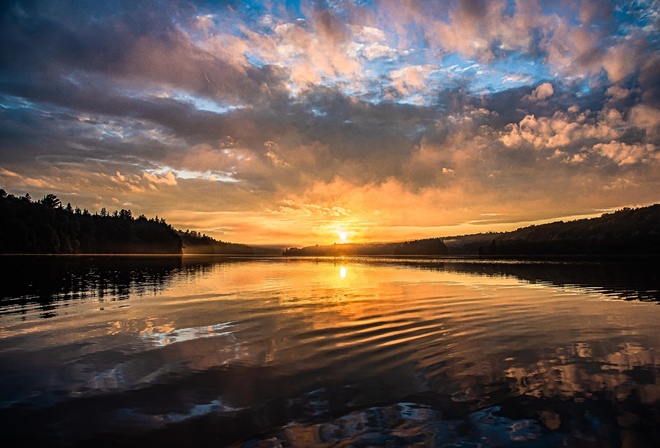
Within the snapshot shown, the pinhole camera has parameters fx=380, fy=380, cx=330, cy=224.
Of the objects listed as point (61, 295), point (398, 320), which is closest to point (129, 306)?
point (61, 295)

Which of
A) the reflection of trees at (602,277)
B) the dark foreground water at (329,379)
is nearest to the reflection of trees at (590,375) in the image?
the dark foreground water at (329,379)

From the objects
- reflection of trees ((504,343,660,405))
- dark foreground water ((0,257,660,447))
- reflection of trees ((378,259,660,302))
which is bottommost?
reflection of trees ((378,259,660,302))

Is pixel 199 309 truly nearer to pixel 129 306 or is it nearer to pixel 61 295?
pixel 129 306

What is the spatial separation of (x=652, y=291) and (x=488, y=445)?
39.0 m

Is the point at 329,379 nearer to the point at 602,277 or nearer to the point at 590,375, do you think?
the point at 590,375

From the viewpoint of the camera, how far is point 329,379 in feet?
36.7

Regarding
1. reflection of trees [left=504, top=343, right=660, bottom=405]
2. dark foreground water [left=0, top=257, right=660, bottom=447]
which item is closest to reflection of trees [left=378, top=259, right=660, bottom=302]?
dark foreground water [left=0, top=257, right=660, bottom=447]

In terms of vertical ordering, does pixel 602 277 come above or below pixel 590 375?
below

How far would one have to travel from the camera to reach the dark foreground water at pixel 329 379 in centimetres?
786

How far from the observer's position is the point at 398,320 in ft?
68.4

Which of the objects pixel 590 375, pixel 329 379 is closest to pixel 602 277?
pixel 590 375

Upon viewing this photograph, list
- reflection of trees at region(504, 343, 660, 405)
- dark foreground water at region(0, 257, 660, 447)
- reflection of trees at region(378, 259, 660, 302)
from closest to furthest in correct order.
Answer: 1. dark foreground water at region(0, 257, 660, 447)
2. reflection of trees at region(504, 343, 660, 405)
3. reflection of trees at region(378, 259, 660, 302)

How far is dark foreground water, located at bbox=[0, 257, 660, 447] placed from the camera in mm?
7863

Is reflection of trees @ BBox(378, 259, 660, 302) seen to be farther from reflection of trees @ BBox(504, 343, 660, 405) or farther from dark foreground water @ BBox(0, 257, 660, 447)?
reflection of trees @ BBox(504, 343, 660, 405)
